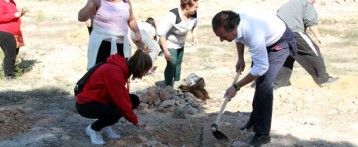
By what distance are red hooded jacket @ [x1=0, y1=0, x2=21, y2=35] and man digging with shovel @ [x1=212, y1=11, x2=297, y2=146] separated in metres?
4.40

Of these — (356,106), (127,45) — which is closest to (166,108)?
(127,45)

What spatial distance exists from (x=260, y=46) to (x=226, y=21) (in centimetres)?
38

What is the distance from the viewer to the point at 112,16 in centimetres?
556

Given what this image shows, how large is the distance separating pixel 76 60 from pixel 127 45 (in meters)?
4.22

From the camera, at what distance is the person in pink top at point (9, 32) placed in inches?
313

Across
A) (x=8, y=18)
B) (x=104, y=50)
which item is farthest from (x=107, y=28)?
(x=8, y=18)

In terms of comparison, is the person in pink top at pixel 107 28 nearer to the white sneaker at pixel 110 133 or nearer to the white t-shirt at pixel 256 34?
the white sneaker at pixel 110 133

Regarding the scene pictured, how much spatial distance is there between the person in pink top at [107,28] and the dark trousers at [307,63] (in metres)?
2.67

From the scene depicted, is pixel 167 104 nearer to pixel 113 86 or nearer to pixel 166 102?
pixel 166 102

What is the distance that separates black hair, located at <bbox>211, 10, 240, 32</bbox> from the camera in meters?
4.11

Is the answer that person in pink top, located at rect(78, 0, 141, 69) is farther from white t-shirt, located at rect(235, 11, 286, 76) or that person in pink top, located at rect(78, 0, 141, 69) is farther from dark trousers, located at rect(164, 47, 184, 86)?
white t-shirt, located at rect(235, 11, 286, 76)

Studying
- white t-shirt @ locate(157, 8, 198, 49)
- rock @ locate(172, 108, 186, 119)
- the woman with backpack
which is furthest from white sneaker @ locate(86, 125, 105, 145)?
white t-shirt @ locate(157, 8, 198, 49)

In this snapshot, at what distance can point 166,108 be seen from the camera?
20.3ft

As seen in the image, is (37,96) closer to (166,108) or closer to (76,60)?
(166,108)
